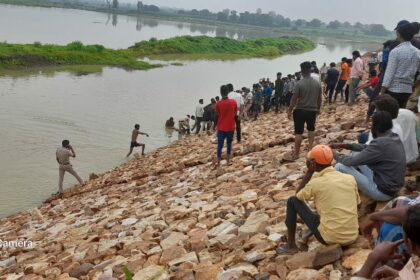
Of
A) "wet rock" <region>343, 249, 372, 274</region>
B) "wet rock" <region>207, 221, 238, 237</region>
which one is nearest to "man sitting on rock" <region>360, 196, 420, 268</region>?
"wet rock" <region>343, 249, 372, 274</region>

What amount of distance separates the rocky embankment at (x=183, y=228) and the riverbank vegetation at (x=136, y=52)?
2921 centimetres

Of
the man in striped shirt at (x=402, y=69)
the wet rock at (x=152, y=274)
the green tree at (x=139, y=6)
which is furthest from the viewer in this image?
the green tree at (x=139, y=6)

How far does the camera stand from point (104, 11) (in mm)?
163125

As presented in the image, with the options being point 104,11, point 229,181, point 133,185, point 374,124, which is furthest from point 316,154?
point 104,11

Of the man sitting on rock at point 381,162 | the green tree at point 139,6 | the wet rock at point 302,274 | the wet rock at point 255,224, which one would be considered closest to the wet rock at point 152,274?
the wet rock at point 255,224

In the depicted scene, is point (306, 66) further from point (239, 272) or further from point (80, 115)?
point (80, 115)

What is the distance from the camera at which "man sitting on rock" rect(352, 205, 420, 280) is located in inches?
107

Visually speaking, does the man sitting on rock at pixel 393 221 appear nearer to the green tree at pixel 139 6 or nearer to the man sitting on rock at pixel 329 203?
the man sitting on rock at pixel 329 203

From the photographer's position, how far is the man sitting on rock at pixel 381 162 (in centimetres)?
489

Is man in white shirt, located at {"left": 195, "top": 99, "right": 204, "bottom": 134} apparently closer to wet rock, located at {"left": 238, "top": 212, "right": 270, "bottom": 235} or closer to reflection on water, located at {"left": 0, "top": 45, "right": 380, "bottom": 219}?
reflection on water, located at {"left": 0, "top": 45, "right": 380, "bottom": 219}

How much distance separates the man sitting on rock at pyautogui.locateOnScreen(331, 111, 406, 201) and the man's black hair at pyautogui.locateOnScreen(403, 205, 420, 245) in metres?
2.22

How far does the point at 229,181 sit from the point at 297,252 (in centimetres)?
399

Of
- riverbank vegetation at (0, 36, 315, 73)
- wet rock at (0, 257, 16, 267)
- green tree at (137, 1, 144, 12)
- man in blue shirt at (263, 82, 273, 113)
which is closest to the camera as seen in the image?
wet rock at (0, 257, 16, 267)

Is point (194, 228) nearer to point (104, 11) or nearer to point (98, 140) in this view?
point (98, 140)
